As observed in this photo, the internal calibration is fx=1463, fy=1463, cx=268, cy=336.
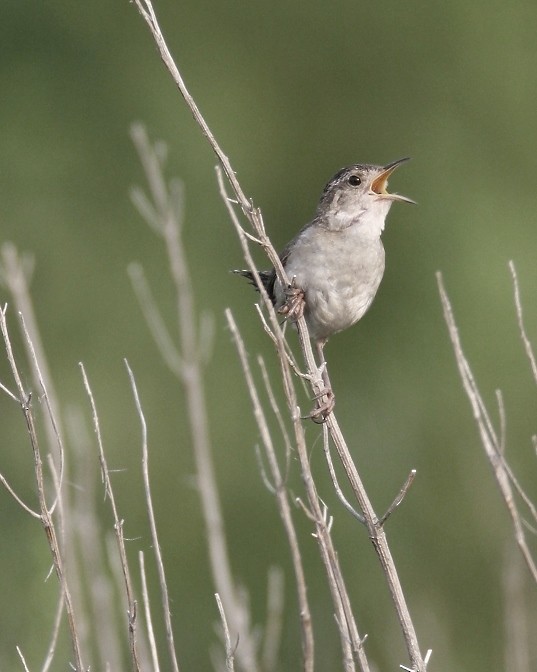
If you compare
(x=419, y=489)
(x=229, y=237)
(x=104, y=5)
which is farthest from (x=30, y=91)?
(x=419, y=489)

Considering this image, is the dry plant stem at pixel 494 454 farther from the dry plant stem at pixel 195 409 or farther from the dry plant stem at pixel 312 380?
the dry plant stem at pixel 195 409

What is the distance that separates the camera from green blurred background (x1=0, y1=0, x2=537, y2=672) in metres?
15.5

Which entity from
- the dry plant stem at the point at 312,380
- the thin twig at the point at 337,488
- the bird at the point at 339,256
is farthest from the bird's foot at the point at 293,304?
the thin twig at the point at 337,488

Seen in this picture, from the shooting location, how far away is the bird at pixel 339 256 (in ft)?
20.6

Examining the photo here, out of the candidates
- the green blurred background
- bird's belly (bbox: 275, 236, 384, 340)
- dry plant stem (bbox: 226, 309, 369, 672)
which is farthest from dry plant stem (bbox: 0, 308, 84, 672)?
the green blurred background

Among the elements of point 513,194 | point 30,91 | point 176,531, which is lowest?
point 176,531

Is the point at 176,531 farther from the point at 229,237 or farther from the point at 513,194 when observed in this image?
the point at 513,194

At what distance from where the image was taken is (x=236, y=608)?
4867 millimetres

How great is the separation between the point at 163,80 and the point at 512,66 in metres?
4.94

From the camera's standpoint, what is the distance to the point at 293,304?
6207mm

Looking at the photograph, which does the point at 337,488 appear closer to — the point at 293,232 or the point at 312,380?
the point at 312,380

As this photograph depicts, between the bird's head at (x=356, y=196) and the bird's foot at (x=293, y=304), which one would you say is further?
the bird's head at (x=356, y=196)

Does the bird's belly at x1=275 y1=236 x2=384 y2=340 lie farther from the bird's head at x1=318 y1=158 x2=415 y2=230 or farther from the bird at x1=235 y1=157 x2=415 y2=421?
the bird's head at x1=318 y1=158 x2=415 y2=230

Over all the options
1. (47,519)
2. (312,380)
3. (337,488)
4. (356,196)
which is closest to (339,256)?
(356,196)
